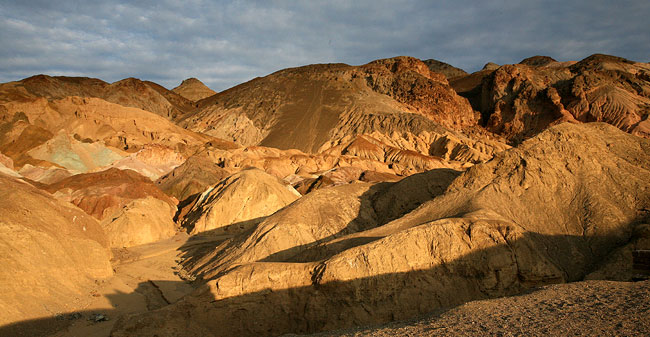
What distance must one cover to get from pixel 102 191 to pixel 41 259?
1163 centimetres

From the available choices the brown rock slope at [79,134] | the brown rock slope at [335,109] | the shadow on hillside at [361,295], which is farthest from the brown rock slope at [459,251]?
the brown rock slope at [335,109]

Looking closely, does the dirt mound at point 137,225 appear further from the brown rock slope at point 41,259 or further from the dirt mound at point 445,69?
the dirt mound at point 445,69

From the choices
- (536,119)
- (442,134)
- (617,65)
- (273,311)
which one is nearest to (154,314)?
(273,311)

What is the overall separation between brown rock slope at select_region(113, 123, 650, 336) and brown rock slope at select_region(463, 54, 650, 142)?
46781 mm

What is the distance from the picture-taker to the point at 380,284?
8.03 meters

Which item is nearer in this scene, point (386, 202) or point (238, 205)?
point (386, 202)

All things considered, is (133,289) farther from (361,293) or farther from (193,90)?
(193,90)

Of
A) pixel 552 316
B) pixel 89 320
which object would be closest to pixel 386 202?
pixel 89 320

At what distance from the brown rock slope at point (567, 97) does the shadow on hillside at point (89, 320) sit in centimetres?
5574

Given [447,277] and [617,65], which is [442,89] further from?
[447,277]

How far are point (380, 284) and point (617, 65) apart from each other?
7580 centimetres

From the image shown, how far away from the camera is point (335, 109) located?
191ft

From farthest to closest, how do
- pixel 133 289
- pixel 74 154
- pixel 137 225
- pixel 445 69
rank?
pixel 445 69
pixel 74 154
pixel 137 225
pixel 133 289

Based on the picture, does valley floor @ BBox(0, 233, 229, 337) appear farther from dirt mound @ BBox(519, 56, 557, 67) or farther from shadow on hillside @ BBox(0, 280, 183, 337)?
dirt mound @ BBox(519, 56, 557, 67)
